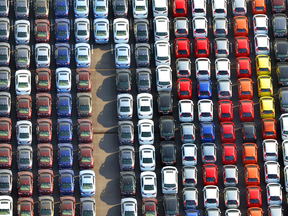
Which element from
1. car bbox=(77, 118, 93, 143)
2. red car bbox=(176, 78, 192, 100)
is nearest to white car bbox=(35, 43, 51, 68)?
car bbox=(77, 118, 93, 143)

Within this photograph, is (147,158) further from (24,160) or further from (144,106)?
(24,160)

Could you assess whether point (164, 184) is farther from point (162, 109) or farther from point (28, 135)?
point (28, 135)

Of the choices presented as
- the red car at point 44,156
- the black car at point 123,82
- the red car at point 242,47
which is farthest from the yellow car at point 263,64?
the red car at point 44,156

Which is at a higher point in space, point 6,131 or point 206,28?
point 206,28

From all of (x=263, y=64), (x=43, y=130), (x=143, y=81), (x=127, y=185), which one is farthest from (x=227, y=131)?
(x=43, y=130)

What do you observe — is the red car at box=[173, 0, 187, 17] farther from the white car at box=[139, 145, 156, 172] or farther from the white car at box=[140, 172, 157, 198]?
the white car at box=[140, 172, 157, 198]

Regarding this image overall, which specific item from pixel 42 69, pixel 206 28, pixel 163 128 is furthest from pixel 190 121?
pixel 42 69

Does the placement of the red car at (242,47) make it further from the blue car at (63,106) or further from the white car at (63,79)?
the blue car at (63,106)
